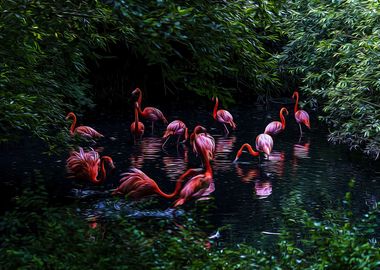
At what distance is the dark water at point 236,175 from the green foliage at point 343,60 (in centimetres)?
51

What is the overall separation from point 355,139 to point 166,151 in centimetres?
356

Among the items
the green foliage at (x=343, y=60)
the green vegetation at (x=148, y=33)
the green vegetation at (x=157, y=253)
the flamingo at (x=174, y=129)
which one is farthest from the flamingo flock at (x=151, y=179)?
the green vegetation at (x=157, y=253)

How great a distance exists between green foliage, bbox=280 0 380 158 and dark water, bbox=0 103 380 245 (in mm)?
510

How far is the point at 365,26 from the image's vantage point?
13992mm

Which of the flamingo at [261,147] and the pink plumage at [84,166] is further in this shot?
the flamingo at [261,147]

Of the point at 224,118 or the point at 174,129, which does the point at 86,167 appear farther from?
the point at 224,118

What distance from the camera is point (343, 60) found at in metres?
14.2

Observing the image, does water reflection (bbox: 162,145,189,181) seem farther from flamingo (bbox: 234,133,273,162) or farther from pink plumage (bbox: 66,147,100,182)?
pink plumage (bbox: 66,147,100,182)

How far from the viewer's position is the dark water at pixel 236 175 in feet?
27.6

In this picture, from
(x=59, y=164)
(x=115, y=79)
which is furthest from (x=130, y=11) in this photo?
(x=115, y=79)

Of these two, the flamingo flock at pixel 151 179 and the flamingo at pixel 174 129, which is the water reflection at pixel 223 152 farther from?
the flamingo at pixel 174 129

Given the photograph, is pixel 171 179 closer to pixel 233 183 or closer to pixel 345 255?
pixel 233 183

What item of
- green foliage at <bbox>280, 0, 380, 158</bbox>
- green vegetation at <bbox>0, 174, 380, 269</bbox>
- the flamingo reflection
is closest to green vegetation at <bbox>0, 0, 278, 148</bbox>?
green vegetation at <bbox>0, 174, 380, 269</bbox>

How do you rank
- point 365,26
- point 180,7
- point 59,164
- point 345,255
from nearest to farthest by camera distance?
point 345,255, point 180,7, point 59,164, point 365,26
